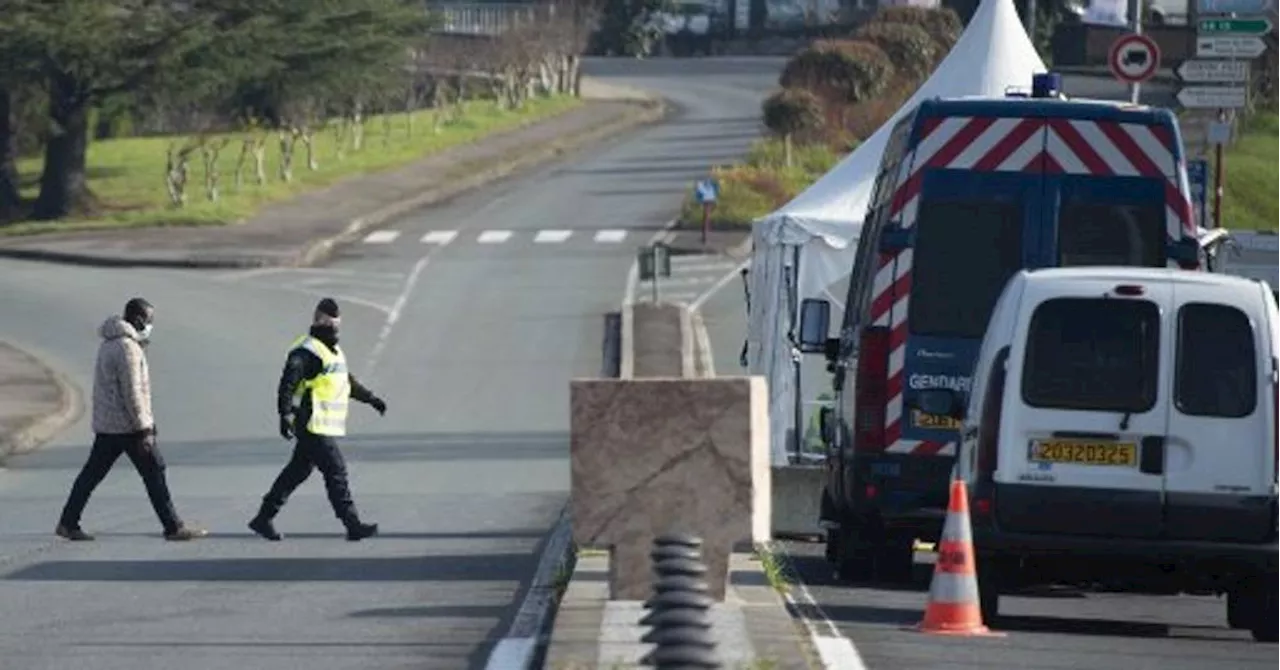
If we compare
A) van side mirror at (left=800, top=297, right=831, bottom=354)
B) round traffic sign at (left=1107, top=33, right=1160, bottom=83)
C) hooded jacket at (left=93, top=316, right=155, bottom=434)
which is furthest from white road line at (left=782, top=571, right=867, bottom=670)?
round traffic sign at (left=1107, top=33, right=1160, bottom=83)

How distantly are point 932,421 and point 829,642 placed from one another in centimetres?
357

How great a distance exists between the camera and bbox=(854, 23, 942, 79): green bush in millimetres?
65669

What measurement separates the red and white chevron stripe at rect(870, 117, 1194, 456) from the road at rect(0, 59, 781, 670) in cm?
273

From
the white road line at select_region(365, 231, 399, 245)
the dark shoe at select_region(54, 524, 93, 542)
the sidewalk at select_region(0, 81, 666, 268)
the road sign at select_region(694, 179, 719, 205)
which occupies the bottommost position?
the white road line at select_region(365, 231, 399, 245)

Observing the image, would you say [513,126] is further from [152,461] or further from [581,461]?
[581,461]

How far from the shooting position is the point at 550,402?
131 feet

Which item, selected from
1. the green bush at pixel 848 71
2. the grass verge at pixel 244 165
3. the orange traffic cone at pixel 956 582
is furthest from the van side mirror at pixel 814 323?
the green bush at pixel 848 71

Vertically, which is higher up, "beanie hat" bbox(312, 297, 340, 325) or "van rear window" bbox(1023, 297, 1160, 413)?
"van rear window" bbox(1023, 297, 1160, 413)

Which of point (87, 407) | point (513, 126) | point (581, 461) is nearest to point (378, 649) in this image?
point (581, 461)

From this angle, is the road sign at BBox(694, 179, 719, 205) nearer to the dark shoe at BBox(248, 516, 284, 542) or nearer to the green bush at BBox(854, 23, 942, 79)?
the green bush at BBox(854, 23, 942, 79)

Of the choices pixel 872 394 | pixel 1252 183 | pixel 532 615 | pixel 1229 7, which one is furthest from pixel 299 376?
pixel 1252 183

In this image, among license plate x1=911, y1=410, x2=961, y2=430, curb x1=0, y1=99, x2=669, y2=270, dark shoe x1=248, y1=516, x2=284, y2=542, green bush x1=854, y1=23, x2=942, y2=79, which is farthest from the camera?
green bush x1=854, y1=23, x2=942, y2=79

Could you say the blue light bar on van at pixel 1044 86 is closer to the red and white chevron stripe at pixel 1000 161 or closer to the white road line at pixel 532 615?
the red and white chevron stripe at pixel 1000 161

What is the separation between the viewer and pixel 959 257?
58.6ft
